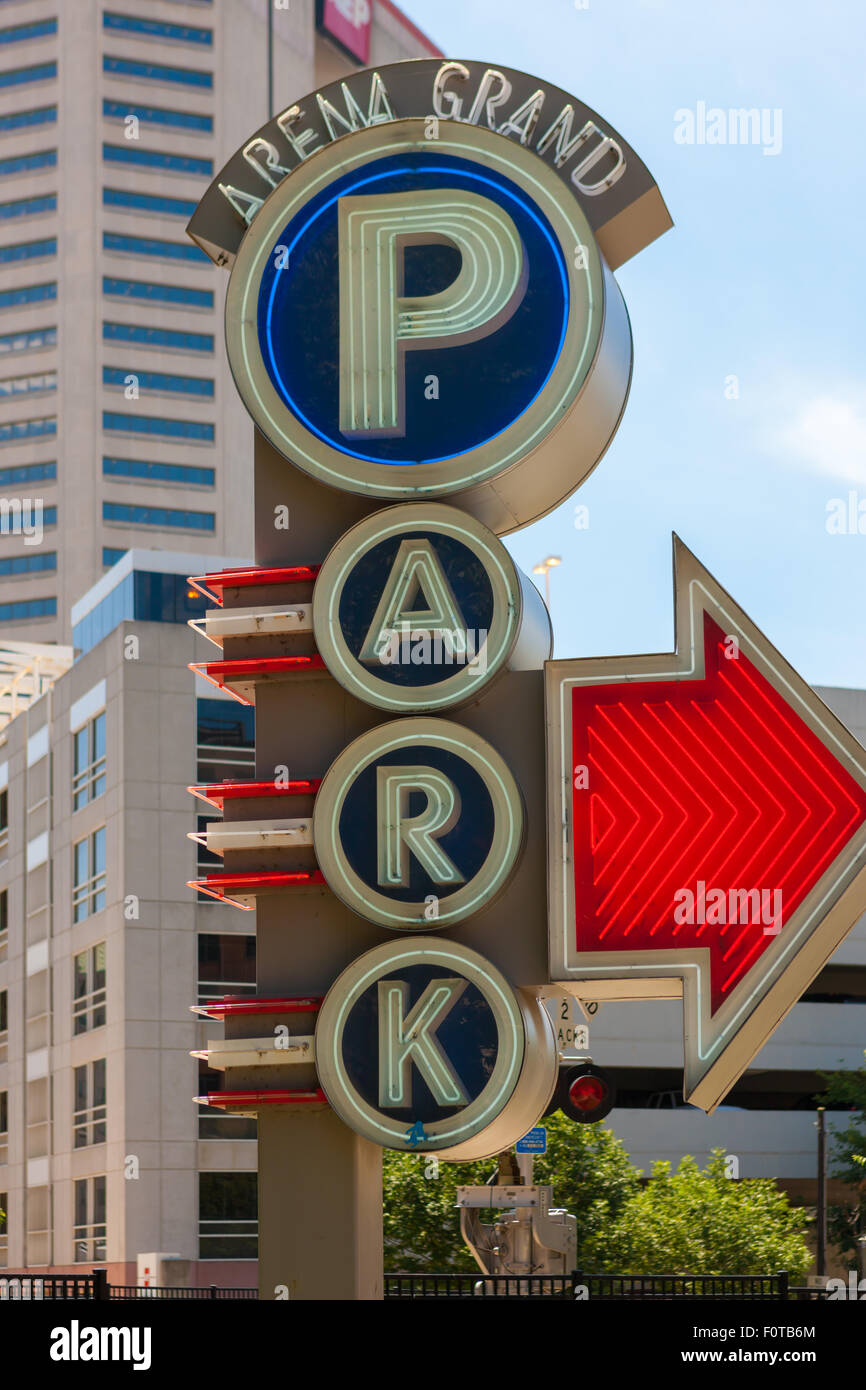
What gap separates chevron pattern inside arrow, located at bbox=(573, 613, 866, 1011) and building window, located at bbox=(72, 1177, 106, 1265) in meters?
43.1

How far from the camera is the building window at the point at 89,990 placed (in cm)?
5919

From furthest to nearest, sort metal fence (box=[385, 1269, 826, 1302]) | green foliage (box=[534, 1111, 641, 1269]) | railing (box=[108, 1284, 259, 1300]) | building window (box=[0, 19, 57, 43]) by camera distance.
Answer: building window (box=[0, 19, 57, 43]) → green foliage (box=[534, 1111, 641, 1269]) → railing (box=[108, 1284, 259, 1300]) → metal fence (box=[385, 1269, 826, 1302])

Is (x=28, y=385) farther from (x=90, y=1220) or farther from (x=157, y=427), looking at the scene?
(x=90, y=1220)

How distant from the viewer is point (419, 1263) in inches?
1694

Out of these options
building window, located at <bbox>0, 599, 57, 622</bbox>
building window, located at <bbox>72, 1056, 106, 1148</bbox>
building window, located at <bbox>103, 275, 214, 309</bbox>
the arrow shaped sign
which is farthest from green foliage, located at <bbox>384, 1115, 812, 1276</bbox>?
building window, located at <bbox>103, 275, 214, 309</bbox>

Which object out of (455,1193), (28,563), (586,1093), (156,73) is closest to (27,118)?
(156,73)

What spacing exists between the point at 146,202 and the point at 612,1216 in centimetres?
8860

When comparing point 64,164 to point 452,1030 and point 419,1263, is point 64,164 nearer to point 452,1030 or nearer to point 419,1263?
point 419,1263

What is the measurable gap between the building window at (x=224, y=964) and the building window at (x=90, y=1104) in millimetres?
4241

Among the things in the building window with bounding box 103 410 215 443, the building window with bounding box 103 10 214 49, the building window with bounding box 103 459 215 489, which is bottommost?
the building window with bounding box 103 459 215 489

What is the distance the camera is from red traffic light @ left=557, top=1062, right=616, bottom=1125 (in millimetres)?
23016

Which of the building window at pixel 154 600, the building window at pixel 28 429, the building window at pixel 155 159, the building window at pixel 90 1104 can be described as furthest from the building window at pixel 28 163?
the building window at pixel 90 1104

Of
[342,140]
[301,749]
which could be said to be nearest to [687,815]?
[301,749]

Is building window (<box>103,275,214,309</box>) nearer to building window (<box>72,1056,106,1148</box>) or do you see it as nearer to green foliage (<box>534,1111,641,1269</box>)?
building window (<box>72,1056,106,1148</box>)
